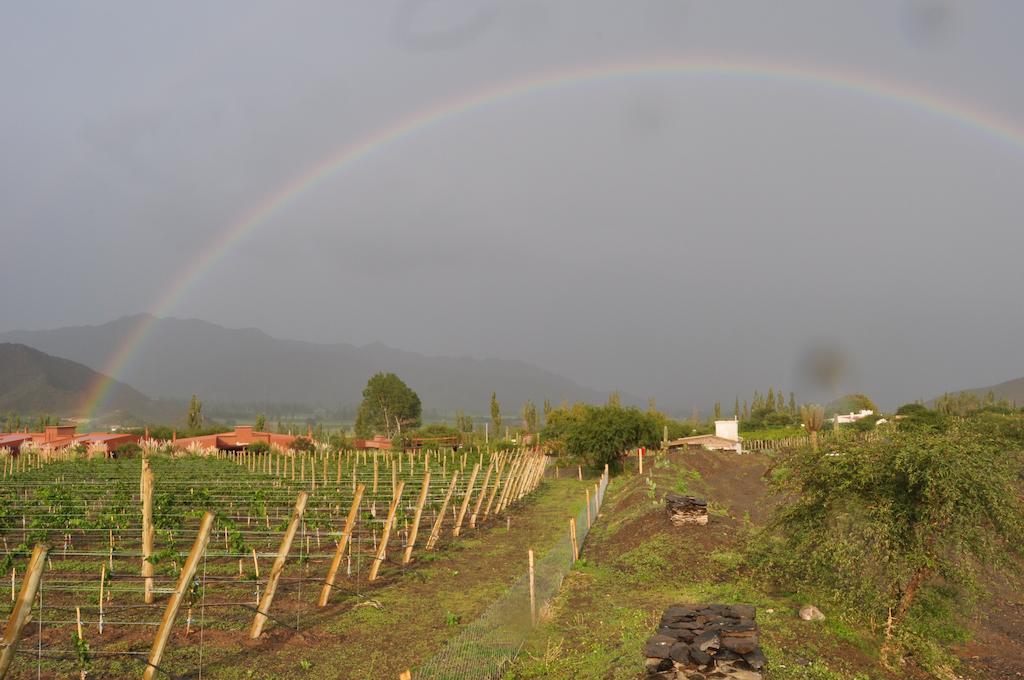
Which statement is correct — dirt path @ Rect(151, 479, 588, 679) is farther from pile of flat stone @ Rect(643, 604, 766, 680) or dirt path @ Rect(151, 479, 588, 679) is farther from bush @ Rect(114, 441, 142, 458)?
bush @ Rect(114, 441, 142, 458)

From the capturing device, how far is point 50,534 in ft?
72.4

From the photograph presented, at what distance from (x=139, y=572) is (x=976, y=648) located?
1891 cm

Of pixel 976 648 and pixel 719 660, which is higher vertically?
pixel 719 660

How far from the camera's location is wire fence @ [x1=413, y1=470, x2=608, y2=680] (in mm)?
9672

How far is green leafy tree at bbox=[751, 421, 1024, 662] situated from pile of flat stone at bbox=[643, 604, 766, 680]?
10.6 feet

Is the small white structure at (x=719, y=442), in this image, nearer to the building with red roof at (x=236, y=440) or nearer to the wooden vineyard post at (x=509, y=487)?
the wooden vineyard post at (x=509, y=487)

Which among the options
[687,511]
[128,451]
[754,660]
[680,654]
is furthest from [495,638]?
[128,451]

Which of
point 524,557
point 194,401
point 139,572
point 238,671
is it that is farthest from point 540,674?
point 194,401

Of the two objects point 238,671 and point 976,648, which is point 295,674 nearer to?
point 238,671

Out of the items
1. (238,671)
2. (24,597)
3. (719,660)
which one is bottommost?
(238,671)

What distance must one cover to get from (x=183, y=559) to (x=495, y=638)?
9838 mm

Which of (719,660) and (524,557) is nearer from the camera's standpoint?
(719,660)

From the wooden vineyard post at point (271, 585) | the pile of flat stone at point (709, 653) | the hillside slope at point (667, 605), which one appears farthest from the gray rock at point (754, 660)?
the wooden vineyard post at point (271, 585)

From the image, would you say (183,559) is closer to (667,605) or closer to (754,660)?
(667,605)
